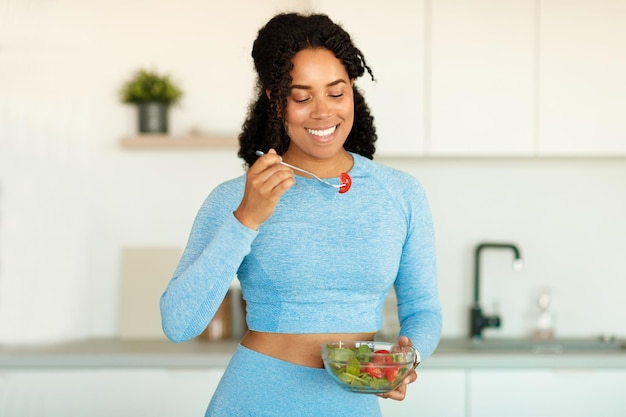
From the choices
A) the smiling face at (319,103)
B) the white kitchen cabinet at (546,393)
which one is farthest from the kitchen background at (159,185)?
the smiling face at (319,103)

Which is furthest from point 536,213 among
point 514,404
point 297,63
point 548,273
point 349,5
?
point 297,63

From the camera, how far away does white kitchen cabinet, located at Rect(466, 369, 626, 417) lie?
3074 mm

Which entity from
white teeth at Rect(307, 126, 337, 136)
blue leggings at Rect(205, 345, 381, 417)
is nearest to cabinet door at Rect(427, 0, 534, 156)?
white teeth at Rect(307, 126, 337, 136)

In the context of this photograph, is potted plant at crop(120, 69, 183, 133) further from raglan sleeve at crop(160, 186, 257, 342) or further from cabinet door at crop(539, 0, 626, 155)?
raglan sleeve at crop(160, 186, 257, 342)

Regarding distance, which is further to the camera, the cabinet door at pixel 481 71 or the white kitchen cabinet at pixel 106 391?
the cabinet door at pixel 481 71

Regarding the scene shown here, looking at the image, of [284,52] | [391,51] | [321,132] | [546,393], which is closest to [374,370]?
[321,132]

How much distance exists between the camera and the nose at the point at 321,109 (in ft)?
5.22

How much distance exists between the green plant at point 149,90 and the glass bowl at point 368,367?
2.18 metres

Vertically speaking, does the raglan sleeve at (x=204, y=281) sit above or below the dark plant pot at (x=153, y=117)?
below

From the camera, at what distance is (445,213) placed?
3.64m

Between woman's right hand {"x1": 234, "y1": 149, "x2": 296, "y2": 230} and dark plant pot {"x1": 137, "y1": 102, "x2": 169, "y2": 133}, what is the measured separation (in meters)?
2.10

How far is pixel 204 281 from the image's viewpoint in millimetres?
1482

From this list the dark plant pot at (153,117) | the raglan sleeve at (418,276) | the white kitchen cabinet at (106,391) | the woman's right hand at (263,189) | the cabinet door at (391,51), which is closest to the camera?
the woman's right hand at (263,189)

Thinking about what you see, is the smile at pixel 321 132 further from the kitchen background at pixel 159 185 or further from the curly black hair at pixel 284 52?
the kitchen background at pixel 159 185
